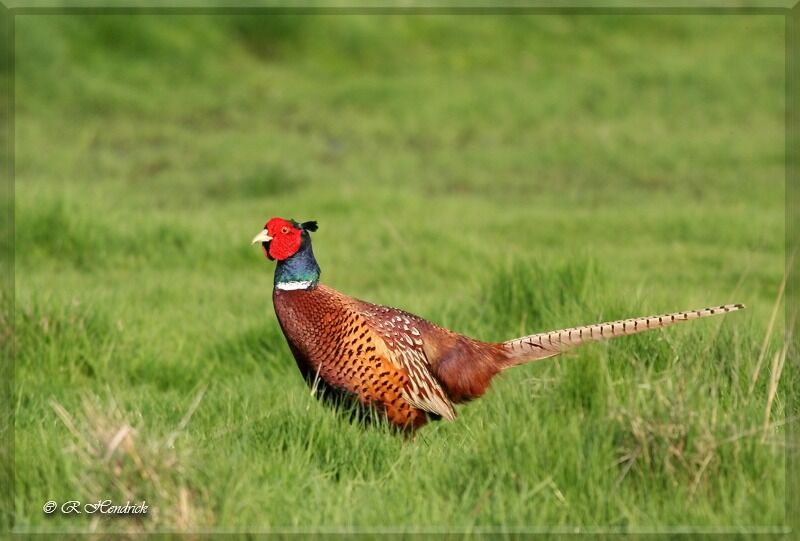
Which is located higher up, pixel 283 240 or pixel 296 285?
pixel 283 240

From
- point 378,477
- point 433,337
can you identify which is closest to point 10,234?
point 433,337

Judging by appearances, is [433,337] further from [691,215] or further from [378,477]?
[691,215]

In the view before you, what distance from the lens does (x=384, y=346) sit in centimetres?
431

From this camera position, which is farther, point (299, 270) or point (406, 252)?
point (406, 252)

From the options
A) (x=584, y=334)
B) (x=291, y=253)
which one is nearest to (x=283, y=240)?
(x=291, y=253)

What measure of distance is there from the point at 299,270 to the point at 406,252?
363 centimetres

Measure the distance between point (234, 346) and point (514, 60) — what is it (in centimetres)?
1000

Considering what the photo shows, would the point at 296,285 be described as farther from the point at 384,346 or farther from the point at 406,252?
the point at 406,252

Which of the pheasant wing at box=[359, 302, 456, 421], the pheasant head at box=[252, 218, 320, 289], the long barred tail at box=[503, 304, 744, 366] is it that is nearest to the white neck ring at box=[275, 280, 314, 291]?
the pheasant head at box=[252, 218, 320, 289]

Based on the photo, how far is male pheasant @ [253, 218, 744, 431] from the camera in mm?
4246

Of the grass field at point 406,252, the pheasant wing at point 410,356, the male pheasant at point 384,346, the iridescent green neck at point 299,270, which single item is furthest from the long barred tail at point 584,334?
the iridescent green neck at point 299,270

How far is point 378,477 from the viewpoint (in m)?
3.70

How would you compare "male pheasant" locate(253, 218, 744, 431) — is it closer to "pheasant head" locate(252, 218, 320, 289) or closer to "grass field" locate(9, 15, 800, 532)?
"pheasant head" locate(252, 218, 320, 289)

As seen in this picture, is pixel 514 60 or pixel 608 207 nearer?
pixel 608 207
